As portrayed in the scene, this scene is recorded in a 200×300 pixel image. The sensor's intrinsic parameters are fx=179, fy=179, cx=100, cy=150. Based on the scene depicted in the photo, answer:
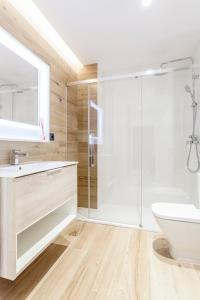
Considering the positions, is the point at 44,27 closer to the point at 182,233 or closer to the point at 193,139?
the point at 193,139

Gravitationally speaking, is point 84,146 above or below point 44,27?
below

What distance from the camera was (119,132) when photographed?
265cm

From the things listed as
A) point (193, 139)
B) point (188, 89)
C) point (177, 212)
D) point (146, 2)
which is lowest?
point (177, 212)

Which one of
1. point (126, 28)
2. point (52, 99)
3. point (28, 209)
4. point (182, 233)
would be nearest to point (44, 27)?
point (52, 99)

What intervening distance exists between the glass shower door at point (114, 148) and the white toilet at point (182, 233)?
977 millimetres

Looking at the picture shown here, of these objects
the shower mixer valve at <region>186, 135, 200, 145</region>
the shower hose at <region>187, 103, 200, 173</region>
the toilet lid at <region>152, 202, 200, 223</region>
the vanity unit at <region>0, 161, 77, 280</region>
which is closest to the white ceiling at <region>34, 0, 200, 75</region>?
the shower hose at <region>187, 103, 200, 173</region>

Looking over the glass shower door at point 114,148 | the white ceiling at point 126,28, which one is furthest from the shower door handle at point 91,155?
the white ceiling at point 126,28

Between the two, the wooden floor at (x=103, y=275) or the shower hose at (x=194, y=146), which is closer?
the wooden floor at (x=103, y=275)

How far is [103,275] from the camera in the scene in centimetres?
139

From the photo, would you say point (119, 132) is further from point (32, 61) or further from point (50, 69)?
point (32, 61)

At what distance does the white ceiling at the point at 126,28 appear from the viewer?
1686 mm

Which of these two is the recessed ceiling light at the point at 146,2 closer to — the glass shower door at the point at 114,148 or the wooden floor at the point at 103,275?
the glass shower door at the point at 114,148

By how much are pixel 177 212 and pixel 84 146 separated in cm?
161

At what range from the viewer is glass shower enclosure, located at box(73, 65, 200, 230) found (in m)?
2.49
